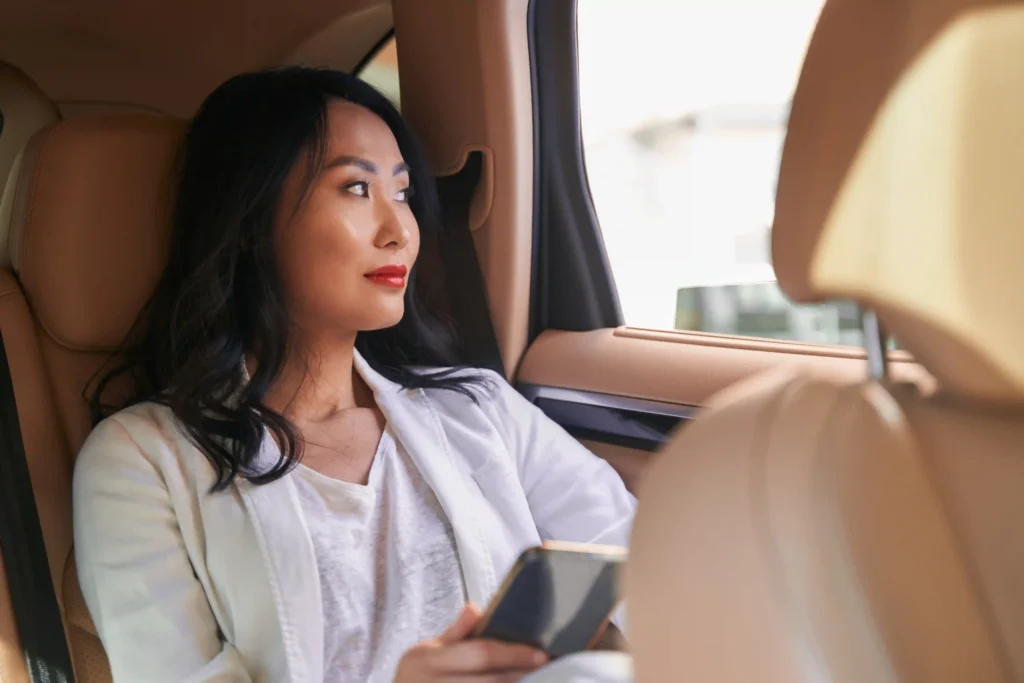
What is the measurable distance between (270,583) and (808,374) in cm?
77

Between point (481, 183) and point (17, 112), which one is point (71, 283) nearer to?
point (481, 183)

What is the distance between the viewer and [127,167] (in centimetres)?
143

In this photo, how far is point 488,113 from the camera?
1.69 meters

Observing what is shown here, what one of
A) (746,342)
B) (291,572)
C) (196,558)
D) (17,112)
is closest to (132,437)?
(196,558)

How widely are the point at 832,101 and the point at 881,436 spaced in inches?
8.9

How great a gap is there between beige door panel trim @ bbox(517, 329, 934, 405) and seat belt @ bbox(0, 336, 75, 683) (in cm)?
87

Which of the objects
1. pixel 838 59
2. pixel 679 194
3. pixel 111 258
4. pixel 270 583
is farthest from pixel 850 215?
pixel 679 194

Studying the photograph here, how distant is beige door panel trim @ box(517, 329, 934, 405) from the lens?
59.1 inches

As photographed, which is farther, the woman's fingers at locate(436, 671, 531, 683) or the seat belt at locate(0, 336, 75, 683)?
the seat belt at locate(0, 336, 75, 683)

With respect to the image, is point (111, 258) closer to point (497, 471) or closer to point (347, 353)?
point (347, 353)

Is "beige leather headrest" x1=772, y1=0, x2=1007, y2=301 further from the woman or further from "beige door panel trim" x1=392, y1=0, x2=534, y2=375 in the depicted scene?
"beige door panel trim" x1=392, y1=0, x2=534, y2=375

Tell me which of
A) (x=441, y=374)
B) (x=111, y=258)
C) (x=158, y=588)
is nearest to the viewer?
(x=158, y=588)

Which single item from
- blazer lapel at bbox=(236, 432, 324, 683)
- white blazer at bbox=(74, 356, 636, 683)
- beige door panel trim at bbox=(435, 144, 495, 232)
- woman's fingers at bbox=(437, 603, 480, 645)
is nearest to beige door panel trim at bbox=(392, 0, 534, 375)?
beige door panel trim at bbox=(435, 144, 495, 232)

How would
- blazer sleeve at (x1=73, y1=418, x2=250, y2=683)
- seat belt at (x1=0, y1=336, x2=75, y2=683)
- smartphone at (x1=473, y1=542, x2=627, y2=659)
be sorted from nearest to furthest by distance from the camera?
smartphone at (x1=473, y1=542, x2=627, y2=659)
blazer sleeve at (x1=73, y1=418, x2=250, y2=683)
seat belt at (x1=0, y1=336, x2=75, y2=683)
